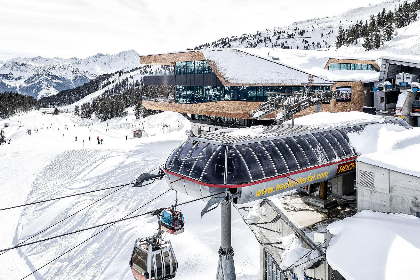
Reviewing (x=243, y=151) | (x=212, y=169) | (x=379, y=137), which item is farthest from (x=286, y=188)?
(x=379, y=137)

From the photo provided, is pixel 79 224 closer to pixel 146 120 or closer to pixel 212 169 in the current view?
pixel 212 169

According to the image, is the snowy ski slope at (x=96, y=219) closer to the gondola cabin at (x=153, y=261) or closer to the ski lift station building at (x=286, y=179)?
the ski lift station building at (x=286, y=179)

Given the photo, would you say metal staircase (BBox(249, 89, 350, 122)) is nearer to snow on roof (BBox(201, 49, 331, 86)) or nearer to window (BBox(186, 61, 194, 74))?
snow on roof (BBox(201, 49, 331, 86))

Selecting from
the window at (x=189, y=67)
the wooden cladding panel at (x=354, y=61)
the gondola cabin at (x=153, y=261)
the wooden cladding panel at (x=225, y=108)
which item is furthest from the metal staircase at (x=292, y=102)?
the wooden cladding panel at (x=354, y=61)

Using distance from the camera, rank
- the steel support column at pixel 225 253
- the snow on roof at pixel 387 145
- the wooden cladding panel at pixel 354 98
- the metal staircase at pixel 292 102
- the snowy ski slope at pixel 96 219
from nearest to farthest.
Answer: the snow on roof at pixel 387 145 → the steel support column at pixel 225 253 → the snowy ski slope at pixel 96 219 → the metal staircase at pixel 292 102 → the wooden cladding panel at pixel 354 98

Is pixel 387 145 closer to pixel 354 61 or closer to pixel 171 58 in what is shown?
pixel 171 58

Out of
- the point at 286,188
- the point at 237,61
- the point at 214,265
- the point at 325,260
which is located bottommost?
the point at 214,265
